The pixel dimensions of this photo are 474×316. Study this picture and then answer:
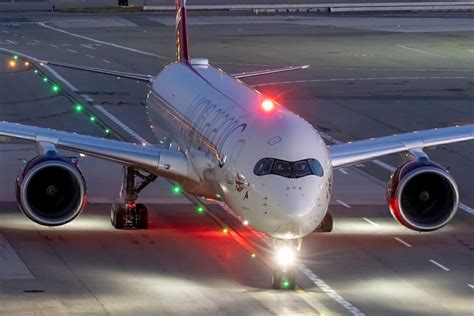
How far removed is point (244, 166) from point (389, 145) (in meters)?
6.95

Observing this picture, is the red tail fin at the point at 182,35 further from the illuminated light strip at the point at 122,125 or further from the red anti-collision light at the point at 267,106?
the red anti-collision light at the point at 267,106

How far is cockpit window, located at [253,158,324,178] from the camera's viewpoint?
98.1ft

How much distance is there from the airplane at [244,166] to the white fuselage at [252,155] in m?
0.03

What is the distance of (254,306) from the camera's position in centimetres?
2948

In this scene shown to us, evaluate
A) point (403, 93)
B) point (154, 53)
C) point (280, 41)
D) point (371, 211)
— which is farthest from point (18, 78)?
point (371, 211)

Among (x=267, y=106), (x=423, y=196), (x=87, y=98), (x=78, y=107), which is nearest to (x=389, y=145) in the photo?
(x=423, y=196)

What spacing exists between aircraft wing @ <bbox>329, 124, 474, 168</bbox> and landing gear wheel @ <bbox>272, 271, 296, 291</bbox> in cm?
526

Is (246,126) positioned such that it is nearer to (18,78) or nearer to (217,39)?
(18,78)

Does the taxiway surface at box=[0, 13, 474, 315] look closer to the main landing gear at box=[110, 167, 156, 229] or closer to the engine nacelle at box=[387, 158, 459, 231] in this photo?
the main landing gear at box=[110, 167, 156, 229]

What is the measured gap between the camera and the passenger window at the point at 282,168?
98.1ft

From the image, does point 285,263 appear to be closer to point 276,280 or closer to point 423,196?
point 276,280

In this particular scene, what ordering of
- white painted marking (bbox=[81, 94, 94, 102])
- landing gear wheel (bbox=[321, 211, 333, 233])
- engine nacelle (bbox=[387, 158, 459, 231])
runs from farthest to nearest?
white painted marking (bbox=[81, 94, 94, 102]) < landing gear wheel (bbox=[321, 211, 333, 233]) < engine nacelle (bbox=[387, 158, 459, 231])

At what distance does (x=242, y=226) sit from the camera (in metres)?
37.7

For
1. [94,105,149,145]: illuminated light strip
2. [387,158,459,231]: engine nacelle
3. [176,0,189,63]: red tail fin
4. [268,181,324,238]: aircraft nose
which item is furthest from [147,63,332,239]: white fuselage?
[94,105,149,145]: illuminated light strip
